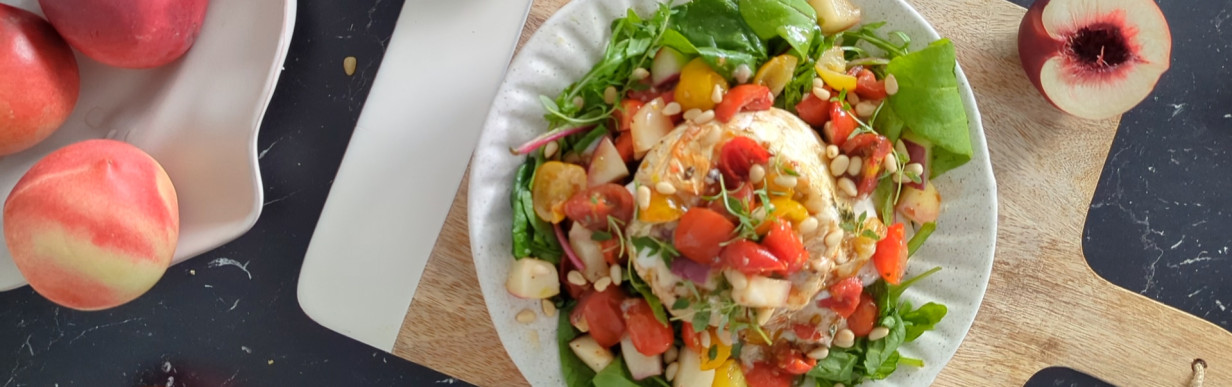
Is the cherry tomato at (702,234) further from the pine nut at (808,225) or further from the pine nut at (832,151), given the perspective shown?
the pine nut at (832,151)

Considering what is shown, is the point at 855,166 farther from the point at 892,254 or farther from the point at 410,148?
the point at 410,148

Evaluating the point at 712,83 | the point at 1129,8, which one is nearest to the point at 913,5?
the point at 1129,8

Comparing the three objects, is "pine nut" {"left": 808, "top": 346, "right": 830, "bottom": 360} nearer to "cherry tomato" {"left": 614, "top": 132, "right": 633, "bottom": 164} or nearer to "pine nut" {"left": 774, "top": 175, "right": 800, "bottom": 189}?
"pine nut" {"left": 774, "top": 175, "right": 800, "bottom": 189}

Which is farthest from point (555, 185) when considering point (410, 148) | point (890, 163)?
point (890, 163)

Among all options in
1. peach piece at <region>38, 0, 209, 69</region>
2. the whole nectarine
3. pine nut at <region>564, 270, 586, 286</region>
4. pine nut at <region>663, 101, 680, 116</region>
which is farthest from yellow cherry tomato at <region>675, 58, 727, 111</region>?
the whole nectarine

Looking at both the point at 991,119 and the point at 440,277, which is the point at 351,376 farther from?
the point at 991,119

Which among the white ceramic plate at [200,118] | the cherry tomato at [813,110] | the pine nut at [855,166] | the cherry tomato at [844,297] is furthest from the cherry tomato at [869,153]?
the white ceramic plate at [200,118]
